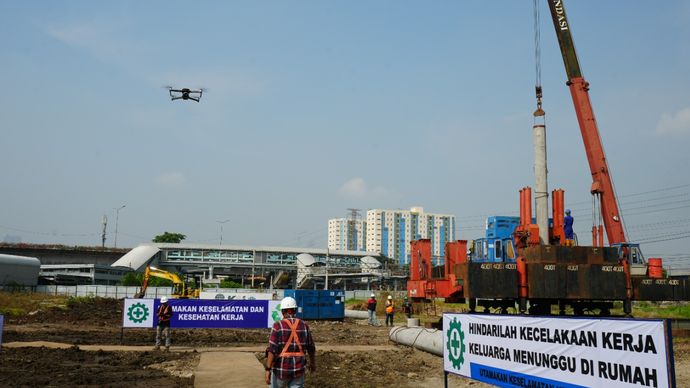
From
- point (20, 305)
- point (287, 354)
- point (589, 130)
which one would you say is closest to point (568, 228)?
point (589, 130)

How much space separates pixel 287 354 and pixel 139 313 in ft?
46.4

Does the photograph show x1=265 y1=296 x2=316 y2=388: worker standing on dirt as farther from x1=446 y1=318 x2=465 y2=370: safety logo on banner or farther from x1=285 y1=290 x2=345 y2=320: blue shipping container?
x1=285 y1=290 x2=345 y2=320: blue shipping container

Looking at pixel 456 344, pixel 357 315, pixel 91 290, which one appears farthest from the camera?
pixel 91 290

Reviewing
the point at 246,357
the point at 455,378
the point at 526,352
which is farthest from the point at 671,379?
the point at 246,357

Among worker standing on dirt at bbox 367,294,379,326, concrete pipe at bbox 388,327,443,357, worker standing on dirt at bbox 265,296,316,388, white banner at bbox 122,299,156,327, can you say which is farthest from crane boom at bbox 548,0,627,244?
worker standing on dirt at bbox 265,296,316,388

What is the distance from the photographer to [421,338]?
18984mm

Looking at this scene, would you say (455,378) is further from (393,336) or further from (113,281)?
(113,281)

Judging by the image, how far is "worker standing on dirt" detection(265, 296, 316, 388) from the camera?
25.1ft

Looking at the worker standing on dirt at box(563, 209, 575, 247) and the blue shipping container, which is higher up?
the worker standing on dirt at box(563, 209, 575, 247)

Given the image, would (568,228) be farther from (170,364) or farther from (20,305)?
(20,305)

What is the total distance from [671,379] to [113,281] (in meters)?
87.9

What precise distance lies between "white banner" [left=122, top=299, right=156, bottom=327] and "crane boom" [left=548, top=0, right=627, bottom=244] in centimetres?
1717

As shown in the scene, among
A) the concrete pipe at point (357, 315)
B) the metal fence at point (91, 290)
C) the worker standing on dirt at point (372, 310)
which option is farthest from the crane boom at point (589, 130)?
the metal fence at point (91, 290)

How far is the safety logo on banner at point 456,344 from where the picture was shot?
9.85 metres
